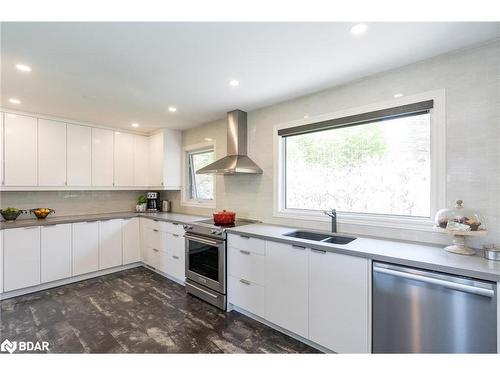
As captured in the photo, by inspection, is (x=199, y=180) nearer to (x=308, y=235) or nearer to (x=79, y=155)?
(x=79, y=155)

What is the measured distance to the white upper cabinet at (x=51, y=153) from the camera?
3320 mm

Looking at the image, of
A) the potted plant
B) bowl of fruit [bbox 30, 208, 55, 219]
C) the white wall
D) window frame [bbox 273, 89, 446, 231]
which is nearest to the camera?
the white wall

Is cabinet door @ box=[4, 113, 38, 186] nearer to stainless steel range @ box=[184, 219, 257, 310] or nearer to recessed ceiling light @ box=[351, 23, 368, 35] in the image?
stainless steel range @ box=[184, 219, 257, 310]

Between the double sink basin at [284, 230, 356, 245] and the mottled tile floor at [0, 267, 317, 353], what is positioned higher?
the double sink basin at [284, 230, 356, 245]

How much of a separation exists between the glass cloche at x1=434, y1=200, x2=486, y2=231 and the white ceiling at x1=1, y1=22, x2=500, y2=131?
1.26 meters

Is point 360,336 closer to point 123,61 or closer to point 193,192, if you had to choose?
point 123,61

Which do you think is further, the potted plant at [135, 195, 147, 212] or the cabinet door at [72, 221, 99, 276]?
the potted plant at [135, 195, 147, 212]

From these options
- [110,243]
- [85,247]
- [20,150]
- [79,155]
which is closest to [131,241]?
[110,243]

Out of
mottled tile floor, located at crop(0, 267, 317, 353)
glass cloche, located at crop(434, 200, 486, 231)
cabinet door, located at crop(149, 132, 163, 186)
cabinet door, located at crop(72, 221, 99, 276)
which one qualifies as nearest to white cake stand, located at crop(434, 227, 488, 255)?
glass cloche, located at crop(434, 200, 486, 231)

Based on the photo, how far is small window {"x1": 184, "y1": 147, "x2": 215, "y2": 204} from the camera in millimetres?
3967

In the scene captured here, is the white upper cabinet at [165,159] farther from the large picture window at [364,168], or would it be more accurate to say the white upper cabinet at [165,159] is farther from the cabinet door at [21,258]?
the large picture window at [364,168]

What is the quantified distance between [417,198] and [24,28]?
3.26 metres

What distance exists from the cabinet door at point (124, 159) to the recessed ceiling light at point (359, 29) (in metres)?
3.98
